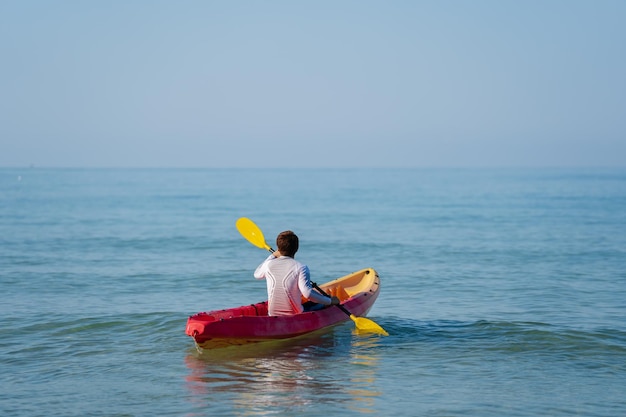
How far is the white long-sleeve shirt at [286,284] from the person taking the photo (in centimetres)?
965

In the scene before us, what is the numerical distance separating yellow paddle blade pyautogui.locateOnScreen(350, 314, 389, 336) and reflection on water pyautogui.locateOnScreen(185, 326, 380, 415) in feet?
0.41

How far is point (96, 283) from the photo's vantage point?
52.6ft

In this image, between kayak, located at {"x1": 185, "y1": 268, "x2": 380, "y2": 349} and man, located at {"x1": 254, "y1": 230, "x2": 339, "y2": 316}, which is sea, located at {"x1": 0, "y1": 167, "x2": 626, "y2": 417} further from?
man, located at {"x1": 254, "y1": 230, "x2": 339, "y2": 316}

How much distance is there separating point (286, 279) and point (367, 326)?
1.70 m

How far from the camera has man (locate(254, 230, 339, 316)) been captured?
9.64 m

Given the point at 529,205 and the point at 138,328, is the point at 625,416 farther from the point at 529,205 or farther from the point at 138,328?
the point at 529,205

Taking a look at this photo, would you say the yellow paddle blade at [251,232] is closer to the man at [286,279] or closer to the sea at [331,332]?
the sea at [331,332]

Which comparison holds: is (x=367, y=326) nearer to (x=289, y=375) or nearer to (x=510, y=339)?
(x=510, y=339)

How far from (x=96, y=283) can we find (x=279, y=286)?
749 centimetres

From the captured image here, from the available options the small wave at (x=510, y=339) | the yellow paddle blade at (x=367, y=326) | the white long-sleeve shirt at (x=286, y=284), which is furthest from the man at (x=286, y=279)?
the small wave at (x=510, y=339)

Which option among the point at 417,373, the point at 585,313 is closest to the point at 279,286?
the point at 417,373

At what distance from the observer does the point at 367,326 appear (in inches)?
424

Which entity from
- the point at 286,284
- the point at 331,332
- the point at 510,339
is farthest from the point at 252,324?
the point at 510,339

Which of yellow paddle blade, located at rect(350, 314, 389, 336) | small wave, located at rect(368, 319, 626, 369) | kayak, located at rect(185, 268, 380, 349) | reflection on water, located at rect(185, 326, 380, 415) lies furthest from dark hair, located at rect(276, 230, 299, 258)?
small wave, located at rect(368, 319, 626, 369)
